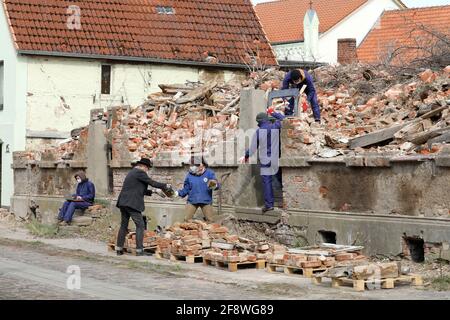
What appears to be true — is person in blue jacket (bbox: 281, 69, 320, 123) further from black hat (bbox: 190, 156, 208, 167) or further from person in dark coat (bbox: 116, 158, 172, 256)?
person in dark coat (bbox: 116, 158, 172, 256)

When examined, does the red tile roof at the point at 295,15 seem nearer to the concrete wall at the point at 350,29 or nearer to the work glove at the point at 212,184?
the concrete wall at the point at 350,29

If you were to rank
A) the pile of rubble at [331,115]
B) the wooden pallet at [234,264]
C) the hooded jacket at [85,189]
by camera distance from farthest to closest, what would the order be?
the hooded jacket at [85,189] < the pile of rubble at [331,115] < the wooden pallet at [234,264]

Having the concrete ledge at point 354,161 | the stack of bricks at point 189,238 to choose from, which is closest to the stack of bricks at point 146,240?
the stack of bricks at point 189,238

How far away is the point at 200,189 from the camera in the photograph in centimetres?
1991

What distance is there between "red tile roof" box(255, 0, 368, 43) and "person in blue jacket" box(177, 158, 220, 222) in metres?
40.5

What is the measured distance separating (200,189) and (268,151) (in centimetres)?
167

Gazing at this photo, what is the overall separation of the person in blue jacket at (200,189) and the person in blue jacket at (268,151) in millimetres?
1139

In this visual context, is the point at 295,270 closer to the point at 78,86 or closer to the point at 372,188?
the point at 372,188

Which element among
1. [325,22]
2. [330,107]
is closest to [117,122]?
[330,107]

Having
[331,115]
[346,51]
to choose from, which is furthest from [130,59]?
[331,115]

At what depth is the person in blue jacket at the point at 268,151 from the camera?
19.1 meters

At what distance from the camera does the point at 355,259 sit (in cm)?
1594

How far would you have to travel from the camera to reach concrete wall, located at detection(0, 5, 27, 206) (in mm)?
31547
